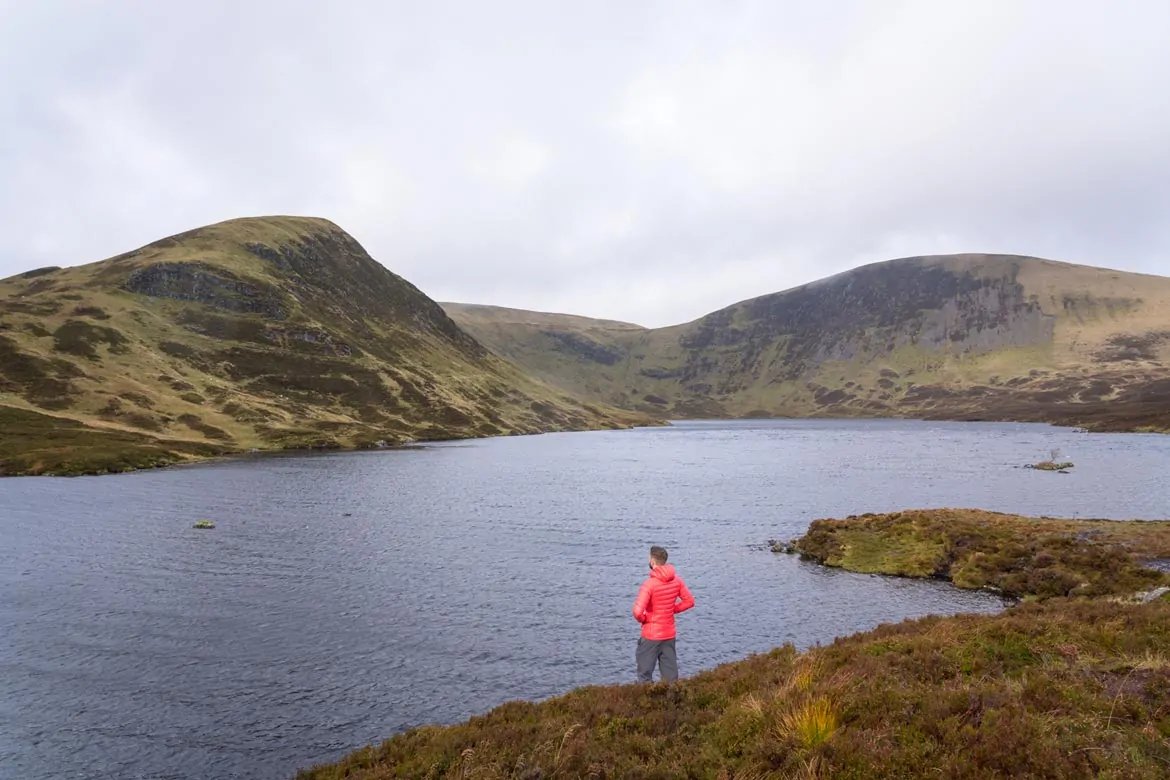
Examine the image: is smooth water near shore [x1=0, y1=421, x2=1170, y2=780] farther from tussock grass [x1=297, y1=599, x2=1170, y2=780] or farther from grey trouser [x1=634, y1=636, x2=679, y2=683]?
grey trouser [x1=634, y1=636, x2=679, y2=683]

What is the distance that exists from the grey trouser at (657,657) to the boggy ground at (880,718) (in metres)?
0.43

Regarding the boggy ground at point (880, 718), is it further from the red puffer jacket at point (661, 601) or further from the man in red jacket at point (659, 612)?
the red puffer jacket at point (661, 601)

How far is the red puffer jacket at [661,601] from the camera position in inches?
766

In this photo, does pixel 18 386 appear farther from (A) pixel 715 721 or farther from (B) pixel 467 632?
(A) pixel 715 721

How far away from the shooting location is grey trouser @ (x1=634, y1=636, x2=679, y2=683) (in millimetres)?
20125

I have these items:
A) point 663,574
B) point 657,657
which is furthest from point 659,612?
point 657,657

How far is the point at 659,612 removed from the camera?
19.6m

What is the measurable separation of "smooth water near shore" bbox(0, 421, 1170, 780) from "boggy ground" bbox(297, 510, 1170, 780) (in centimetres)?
710

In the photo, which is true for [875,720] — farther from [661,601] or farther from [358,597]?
[358,597]

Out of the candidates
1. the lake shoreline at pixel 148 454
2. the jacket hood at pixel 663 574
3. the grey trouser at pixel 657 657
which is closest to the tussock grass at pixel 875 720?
the grey trouser at pixel 657 657

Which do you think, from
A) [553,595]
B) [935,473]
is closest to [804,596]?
[553,595]

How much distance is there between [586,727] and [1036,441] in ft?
600

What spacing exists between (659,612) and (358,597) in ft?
84.7

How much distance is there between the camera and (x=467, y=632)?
33375 mm
